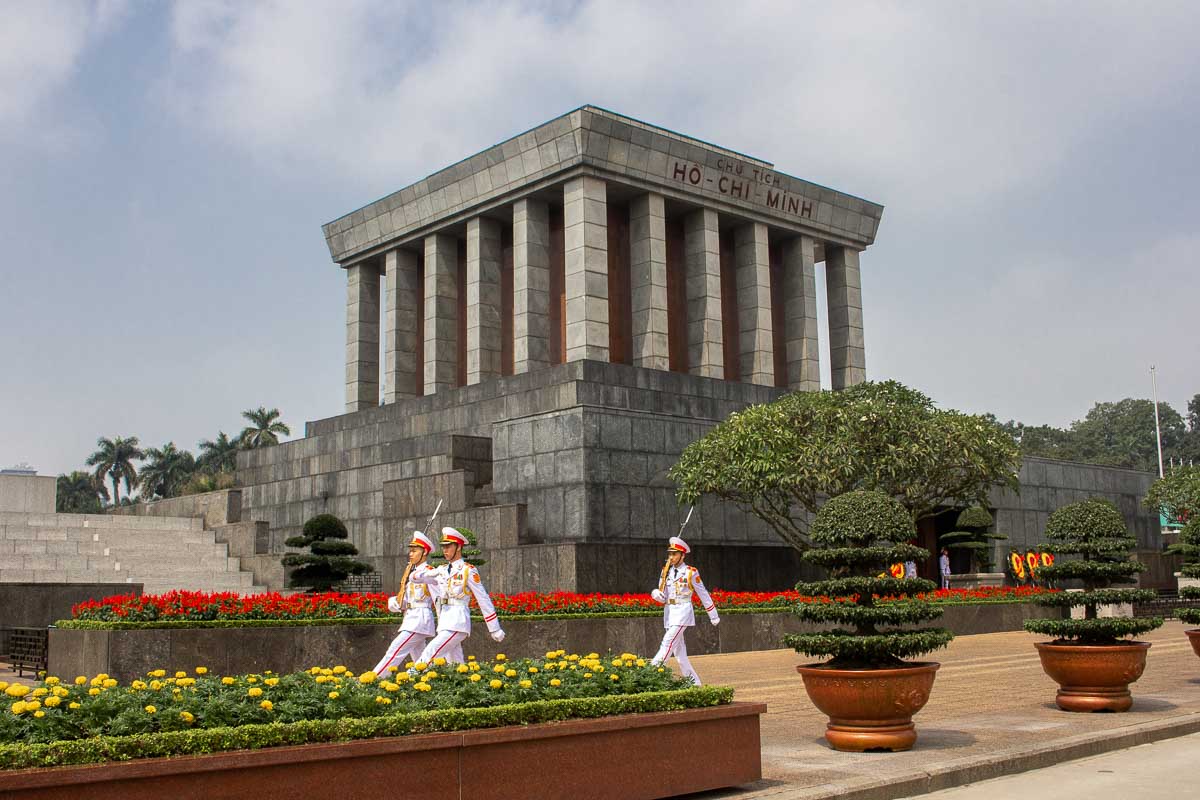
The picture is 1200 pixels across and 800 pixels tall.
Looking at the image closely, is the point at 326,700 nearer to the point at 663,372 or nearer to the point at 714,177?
the point at 663,372

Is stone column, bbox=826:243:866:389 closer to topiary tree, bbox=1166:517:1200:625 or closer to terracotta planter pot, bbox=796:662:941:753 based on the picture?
topiary tree, bbox=1166:517:1200:625

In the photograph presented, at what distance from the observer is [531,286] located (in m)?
33.1

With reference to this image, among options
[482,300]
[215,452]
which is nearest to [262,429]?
[215,452]

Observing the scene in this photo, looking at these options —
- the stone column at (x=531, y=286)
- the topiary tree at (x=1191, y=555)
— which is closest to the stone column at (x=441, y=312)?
the stone column at (x=531, y=286)

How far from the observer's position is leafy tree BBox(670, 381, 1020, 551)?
78.8 feet

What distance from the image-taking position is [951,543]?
3425cm

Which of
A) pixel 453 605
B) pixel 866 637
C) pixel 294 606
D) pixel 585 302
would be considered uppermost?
pixel 585 302

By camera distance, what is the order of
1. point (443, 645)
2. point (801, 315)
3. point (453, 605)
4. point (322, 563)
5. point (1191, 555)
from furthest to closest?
point (801, 315), point (322, 563), point (1191, 555), point (453, 605), point (443, 645)

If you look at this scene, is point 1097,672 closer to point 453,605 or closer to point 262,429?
point 453,605

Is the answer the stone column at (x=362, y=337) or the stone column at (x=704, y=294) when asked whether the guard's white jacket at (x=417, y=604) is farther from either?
the stone column at (x=362, y=337)

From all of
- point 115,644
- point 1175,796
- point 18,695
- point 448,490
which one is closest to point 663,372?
point 448,490

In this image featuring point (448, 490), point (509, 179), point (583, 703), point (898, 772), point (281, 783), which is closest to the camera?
point (281, 783)

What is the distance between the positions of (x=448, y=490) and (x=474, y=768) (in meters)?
19.2

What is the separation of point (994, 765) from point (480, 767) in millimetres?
4279
